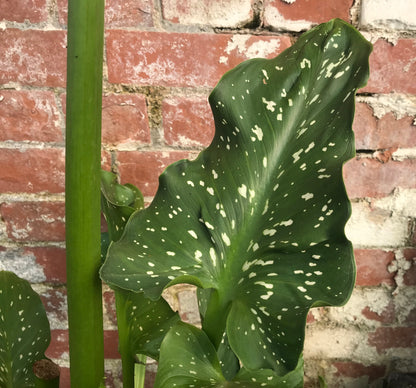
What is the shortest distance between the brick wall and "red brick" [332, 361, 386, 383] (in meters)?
0.03

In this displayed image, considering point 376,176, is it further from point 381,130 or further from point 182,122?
point 182,122

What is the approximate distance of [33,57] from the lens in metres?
0.52

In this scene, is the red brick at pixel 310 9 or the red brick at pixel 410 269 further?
the red brick at pixel 410 269

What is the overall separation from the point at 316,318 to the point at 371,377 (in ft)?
0.55

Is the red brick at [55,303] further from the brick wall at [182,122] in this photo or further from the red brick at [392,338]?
the red brick at [392,338]

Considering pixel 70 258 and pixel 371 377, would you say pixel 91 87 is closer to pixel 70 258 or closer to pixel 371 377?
pixel 70 258

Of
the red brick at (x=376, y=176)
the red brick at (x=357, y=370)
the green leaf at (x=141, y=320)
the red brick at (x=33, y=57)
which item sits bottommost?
the red brick at (x=357, y=370)

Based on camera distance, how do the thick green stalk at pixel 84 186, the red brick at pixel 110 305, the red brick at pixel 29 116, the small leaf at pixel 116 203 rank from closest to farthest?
the thick green stalk at pixel 84 186 → the small leaf at pixel 116 203 → the red brick at pixel 29 116 → the red brick at pixel 110 305

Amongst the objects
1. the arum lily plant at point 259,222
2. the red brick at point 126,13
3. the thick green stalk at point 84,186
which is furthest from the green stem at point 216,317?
the red brick at point 126,13

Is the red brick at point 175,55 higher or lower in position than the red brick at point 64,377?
higher

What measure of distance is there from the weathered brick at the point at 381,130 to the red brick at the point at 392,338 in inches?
12.8

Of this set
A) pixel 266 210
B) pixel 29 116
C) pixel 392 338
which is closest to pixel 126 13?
pixel 29 116

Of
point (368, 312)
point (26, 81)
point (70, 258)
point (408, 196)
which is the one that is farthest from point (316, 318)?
point (26, 81)

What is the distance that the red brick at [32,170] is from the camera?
1.88ft
